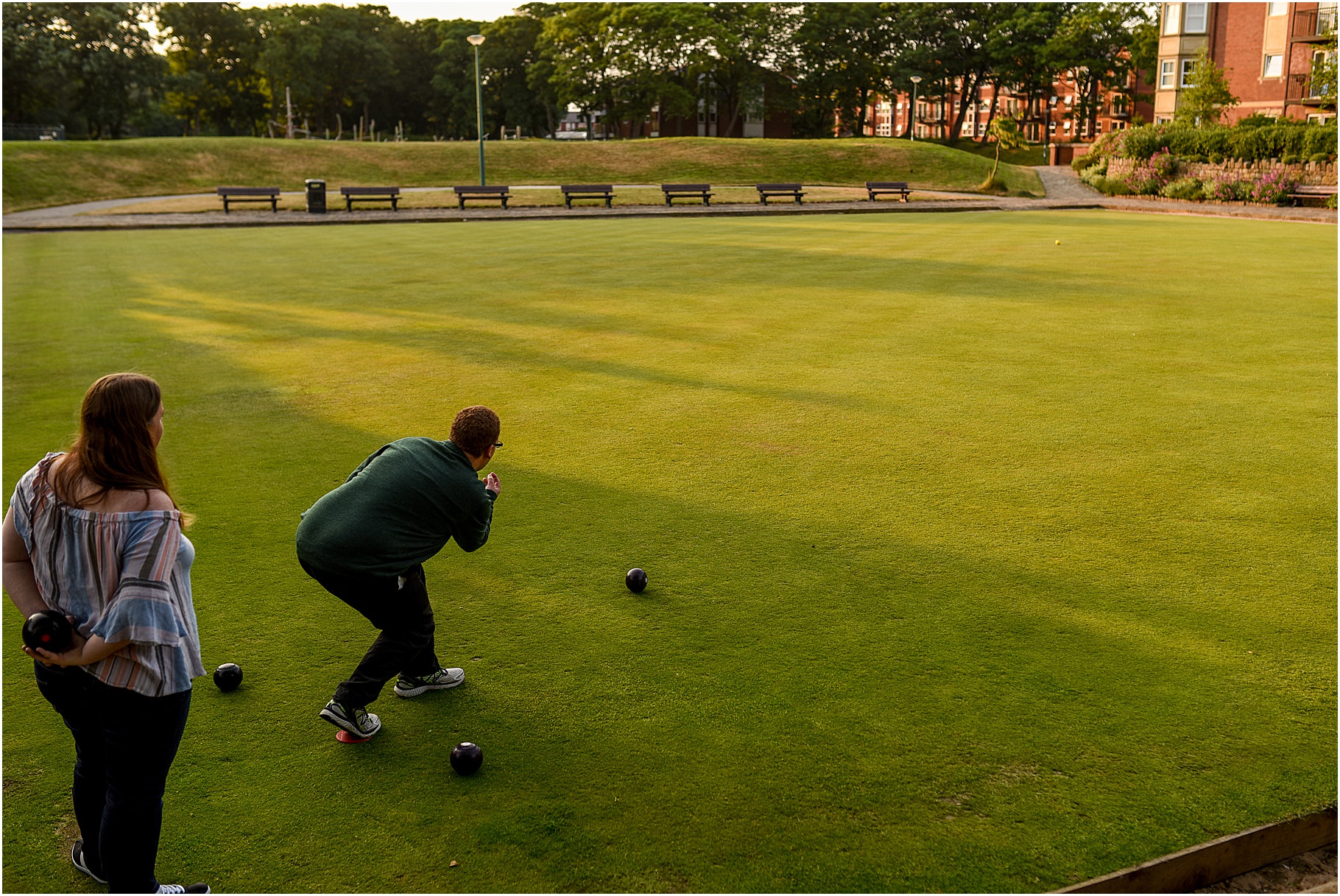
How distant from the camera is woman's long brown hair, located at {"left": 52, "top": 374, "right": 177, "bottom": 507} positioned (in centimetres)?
328

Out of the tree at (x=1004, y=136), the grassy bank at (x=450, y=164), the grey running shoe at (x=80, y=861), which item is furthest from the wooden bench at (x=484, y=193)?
the grey running shoe at (x=80, y=861)

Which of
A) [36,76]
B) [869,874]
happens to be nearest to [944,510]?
[869,874]

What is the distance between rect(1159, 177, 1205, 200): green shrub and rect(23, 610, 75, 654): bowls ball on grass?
50.7m

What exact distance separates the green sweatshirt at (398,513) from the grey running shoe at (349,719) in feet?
2.30

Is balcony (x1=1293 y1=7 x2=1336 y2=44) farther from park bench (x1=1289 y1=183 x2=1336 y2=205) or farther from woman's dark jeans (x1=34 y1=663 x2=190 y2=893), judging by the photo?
woman's dark jeans (x1=34 y1=663 x2=190 y2=893)

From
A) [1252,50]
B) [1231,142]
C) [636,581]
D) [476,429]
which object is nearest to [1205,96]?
[1252,50]

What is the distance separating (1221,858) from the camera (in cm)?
404

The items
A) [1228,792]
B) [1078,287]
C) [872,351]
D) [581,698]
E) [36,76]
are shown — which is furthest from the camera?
[36,76]

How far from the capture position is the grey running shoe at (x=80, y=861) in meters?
3.89

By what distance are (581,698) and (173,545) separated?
2.40 m

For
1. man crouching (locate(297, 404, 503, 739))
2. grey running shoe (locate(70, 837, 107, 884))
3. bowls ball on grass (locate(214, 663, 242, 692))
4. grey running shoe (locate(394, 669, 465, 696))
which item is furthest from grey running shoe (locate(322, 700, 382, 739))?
grey running shoe (locate(70, 837, 107, 884))

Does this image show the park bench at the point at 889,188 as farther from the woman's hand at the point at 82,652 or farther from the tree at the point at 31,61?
the tree at the point at 31,61

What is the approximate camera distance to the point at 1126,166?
2064 inches

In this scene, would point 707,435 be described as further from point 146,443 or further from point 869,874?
point 146,443
